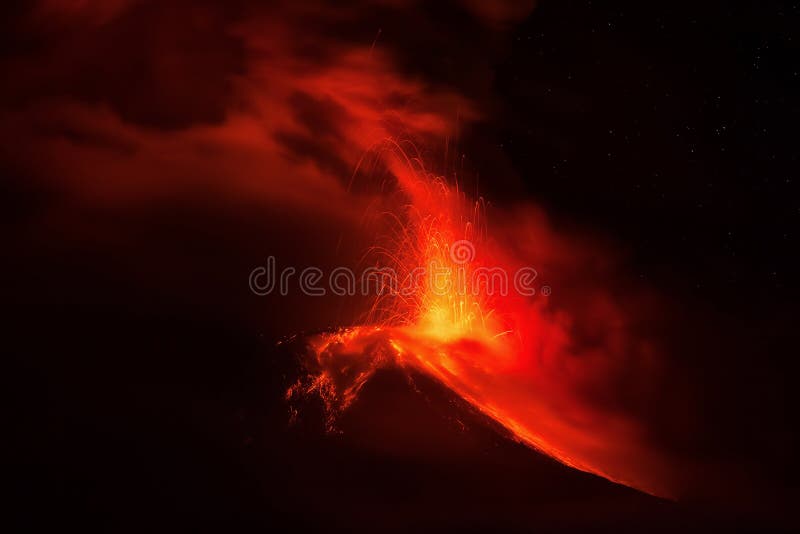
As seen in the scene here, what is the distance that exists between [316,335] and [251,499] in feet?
19.9

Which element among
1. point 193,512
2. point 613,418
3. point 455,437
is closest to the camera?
point 193,512

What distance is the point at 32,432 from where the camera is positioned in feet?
42.8

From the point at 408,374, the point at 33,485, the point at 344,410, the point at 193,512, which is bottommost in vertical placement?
the point at 33,485

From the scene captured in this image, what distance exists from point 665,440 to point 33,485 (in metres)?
13.5

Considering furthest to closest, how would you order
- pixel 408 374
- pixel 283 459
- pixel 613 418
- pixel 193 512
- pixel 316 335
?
1. pixel 613 418
2. pixel 316 335
3. pixel 408 374
4. pixel 283 459
5. pixel 193 512

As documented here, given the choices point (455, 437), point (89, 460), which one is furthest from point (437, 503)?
point (89, 460)

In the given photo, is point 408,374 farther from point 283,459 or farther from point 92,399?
point 92,399

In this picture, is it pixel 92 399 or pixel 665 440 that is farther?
pixel 665 440

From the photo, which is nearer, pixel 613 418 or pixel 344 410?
A: pixel 344 410

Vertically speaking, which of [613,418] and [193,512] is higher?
[613,418]

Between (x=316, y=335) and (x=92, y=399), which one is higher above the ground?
(x=316, y=335)

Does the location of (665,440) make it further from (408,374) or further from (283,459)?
(283,459)

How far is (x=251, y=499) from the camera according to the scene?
11594mm

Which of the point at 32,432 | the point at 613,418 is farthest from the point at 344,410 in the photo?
the point at 613,418
